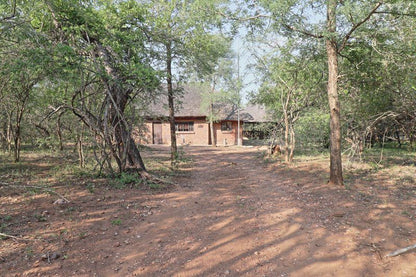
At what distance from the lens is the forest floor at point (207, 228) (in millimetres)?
3442

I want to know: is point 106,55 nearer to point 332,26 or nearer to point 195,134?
point 332,26

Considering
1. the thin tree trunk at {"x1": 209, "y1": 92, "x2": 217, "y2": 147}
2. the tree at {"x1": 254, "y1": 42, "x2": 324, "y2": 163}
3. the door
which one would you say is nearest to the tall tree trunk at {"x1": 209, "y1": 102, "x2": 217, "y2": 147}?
the thin tree trunk at {"x1": 209, "y1": 92, "x2": 217, "y2": 147}

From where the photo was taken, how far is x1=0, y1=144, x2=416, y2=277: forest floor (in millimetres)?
3442

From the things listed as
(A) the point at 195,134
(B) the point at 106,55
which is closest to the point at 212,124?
(A) the point at 195,134

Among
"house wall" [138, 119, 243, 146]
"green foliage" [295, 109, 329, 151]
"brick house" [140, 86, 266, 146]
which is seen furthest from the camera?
"house wall" [138, 119, 243, 146]

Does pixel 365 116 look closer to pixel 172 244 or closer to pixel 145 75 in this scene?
pixel 145 75

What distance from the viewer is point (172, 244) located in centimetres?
411

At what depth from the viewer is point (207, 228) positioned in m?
4.75

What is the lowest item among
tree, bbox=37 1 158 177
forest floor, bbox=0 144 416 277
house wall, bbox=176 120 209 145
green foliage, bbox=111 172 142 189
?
forest floor, bbox=0 144 416 277

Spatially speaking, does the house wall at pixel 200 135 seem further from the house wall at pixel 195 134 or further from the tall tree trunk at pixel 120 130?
the tall tree trunk at pixel 120 130

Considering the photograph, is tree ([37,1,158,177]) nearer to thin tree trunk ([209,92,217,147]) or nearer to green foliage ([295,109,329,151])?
green foliage ([295,109,329,151])

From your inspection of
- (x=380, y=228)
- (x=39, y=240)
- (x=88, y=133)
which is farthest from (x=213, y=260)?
(x=88, y=133)

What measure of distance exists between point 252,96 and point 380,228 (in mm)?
11225

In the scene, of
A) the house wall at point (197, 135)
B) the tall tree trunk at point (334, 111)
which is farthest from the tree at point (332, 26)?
the house wall at point (197, 135)
